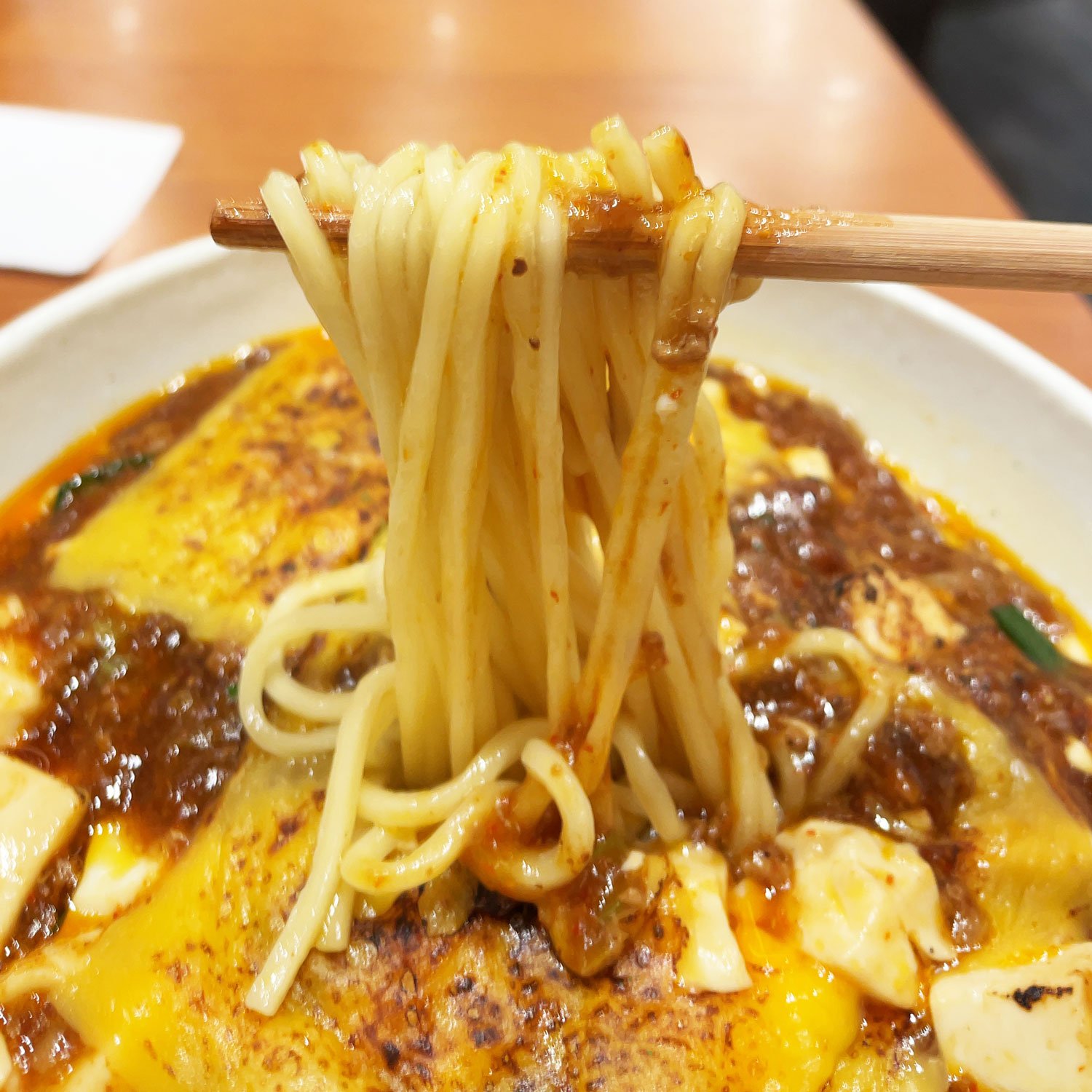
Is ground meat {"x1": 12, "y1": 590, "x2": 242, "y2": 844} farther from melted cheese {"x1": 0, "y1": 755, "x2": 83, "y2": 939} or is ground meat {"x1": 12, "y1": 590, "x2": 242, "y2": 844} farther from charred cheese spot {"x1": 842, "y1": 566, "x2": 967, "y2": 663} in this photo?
charred cheese spot {"x1": 842, "y1": 566, "x2": 967, "y2": 663}

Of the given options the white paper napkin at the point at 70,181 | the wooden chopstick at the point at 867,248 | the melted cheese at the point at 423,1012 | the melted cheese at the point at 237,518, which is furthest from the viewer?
the white paper napkin at the point at 70,181

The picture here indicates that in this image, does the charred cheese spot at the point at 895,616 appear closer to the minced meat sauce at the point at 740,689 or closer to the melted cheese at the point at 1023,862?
the minced meat sauce at the point at 740,689

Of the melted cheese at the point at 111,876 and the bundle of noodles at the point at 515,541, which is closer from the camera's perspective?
the bundle of noodles at the point at 515,541

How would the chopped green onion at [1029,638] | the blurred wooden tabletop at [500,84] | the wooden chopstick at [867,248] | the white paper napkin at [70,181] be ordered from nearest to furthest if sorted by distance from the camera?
A: the wooden chopstick at [867,248]
the chopped green onion at [1029,638]
the white paper napkin at [70,181]
the blurred wooden tabletop at [500,84]

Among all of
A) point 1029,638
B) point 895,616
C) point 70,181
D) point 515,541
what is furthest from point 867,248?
point 70,181

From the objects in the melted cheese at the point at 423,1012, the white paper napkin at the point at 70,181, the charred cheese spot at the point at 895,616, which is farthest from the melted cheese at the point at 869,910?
the white paper napkin at the point at 70,181

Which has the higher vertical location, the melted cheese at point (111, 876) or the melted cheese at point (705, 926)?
the melted cheese at point (705, 926)

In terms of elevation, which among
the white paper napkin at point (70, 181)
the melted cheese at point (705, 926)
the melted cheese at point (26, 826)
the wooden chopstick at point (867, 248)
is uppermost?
the wooden chopstick at point (867, 248)
